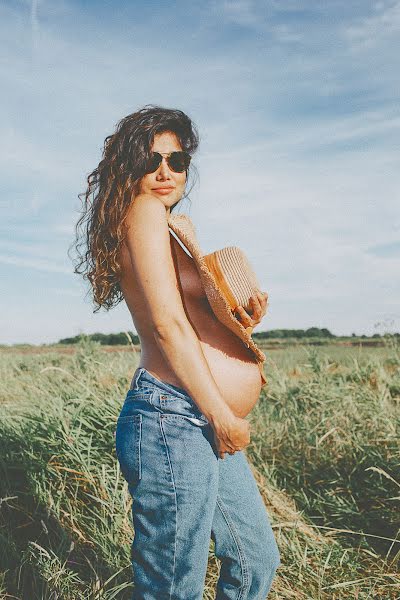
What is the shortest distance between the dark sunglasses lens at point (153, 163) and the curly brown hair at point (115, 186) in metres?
0.01

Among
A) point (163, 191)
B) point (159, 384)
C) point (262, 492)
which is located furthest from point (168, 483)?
point (262, 492)

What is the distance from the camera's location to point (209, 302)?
1925mm

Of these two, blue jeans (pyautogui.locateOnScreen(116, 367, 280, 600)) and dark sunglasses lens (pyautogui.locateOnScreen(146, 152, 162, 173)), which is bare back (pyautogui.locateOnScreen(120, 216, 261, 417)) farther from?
dark sunglasses lens (pyautogui.locateOnScreen(146, 152, 162, 173))

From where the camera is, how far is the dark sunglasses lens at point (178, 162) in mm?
2113

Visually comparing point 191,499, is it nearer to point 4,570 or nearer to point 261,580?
point 261,580

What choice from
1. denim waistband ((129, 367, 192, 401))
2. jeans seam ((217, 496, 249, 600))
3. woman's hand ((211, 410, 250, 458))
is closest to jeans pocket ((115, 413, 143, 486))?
denim waistband ((129, 367, 192, 401))

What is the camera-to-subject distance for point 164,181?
6.80 feet

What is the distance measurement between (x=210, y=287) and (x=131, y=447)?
0.54 metres

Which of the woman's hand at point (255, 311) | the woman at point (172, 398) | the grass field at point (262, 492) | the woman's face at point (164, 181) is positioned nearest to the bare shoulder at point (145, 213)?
the woman at point (172, 398)

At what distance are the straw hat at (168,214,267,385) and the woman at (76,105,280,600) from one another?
1.8 inches

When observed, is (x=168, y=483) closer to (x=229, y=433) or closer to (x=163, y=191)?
(x=229, y=433)

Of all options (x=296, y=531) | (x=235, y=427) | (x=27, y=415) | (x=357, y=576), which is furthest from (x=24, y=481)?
(x=235, y=427)

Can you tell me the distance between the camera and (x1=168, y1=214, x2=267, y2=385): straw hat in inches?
74.4

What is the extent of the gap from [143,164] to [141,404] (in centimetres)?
82
